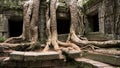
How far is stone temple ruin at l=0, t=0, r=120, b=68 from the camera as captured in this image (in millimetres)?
4480

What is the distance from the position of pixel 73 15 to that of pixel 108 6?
5.00 ft

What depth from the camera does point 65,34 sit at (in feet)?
25.6

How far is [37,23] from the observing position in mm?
7312

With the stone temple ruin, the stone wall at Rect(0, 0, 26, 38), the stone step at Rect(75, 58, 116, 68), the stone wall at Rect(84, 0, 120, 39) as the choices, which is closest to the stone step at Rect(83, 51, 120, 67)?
the stone temple ruin

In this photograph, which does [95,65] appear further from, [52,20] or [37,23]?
[37,23]

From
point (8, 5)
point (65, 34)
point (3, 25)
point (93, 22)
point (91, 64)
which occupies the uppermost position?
point (8, 5)

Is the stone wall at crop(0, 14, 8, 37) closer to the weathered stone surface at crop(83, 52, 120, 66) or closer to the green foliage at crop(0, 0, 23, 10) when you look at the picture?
the green foliage at crop(0, 0, 23, 10)

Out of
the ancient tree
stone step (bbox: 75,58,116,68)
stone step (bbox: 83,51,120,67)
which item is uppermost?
the ancient tree

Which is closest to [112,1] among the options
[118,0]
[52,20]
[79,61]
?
[118,0]

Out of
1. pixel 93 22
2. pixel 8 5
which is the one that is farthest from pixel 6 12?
pixel 93 22

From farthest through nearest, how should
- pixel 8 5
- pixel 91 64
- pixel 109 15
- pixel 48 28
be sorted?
pixel 8 5 < pixel 48 28 < pixel 109 15 < pixel 91 64

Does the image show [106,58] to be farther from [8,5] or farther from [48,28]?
[8,5]

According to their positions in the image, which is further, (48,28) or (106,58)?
(48,28)

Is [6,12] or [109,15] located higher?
[6,12]
